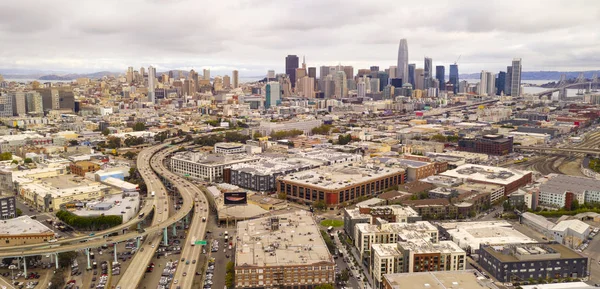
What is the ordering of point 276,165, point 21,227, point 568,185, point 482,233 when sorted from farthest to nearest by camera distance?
point 276,165
point 568,185
point 482,233
point 21,227

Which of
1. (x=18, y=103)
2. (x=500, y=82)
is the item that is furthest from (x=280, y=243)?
(x=500, y=82)

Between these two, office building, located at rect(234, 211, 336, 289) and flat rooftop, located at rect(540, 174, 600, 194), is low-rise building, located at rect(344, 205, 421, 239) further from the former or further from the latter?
flat rooftop, located at rect(540, 174, 600, 194)

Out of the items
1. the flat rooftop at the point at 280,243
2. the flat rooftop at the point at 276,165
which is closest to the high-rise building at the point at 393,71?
the flat rooftop at the point at 276,165

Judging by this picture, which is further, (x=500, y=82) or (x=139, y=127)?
(x=500, y=82)

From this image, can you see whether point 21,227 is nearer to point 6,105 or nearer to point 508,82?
point 6,105

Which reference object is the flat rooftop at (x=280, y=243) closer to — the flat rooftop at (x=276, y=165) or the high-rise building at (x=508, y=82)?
the flat rooftop at (x=276, y=165)
